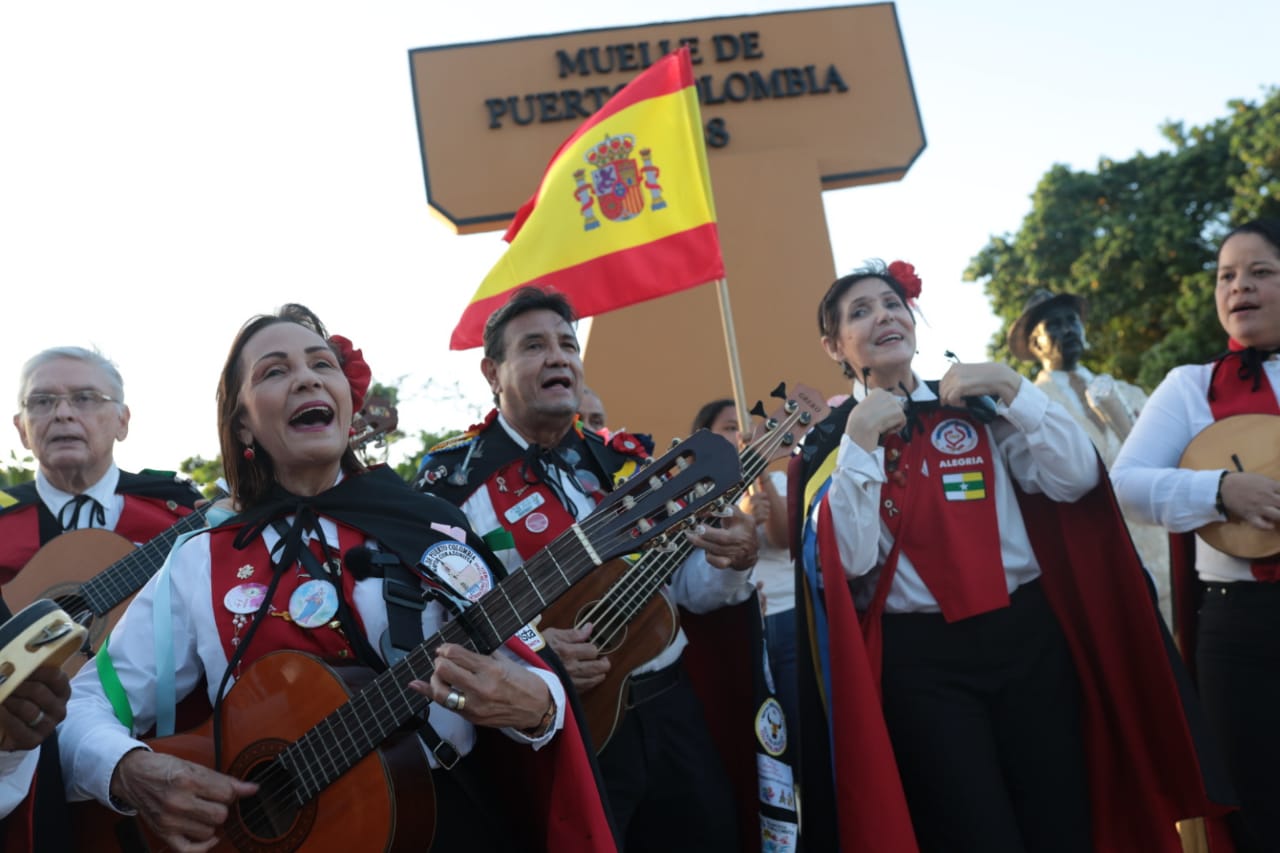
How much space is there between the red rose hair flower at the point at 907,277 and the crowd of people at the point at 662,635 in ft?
0.06

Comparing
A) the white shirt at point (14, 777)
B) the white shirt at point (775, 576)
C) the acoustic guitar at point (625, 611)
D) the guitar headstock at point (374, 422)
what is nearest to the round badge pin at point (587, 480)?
the acoustic guitar at point (625, 611)

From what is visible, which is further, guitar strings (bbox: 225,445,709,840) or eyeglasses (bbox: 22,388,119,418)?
eyeglasses (bbox: 22,388,119,418)

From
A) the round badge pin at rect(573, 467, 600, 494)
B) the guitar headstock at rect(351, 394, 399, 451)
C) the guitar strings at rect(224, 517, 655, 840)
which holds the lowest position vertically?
the guitar strings at rect(224, 517, 655, 840)

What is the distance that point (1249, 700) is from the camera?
3.42m

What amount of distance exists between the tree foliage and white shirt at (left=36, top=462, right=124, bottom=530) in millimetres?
22129

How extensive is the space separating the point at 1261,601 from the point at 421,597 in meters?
2.65

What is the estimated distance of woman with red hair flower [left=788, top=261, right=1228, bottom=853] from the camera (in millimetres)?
3184

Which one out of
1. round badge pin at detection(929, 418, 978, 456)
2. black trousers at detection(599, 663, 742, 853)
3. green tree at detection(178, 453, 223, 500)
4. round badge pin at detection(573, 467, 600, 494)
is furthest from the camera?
green tree at detection(178, 453, 223, 500)

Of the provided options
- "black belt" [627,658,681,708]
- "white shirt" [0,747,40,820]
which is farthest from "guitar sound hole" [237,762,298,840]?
"black belt" [627,658,681,708]

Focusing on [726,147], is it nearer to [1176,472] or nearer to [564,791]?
[1176,472]

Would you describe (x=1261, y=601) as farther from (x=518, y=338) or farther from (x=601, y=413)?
(x=601, y=413)

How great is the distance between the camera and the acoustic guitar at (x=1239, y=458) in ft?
11.1

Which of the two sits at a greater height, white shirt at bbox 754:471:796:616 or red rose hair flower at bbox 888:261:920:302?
red rose hair flower at bbox 888:261:920:302

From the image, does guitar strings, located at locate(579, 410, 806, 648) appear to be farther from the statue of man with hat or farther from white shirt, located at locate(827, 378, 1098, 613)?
the statue of man with hat
